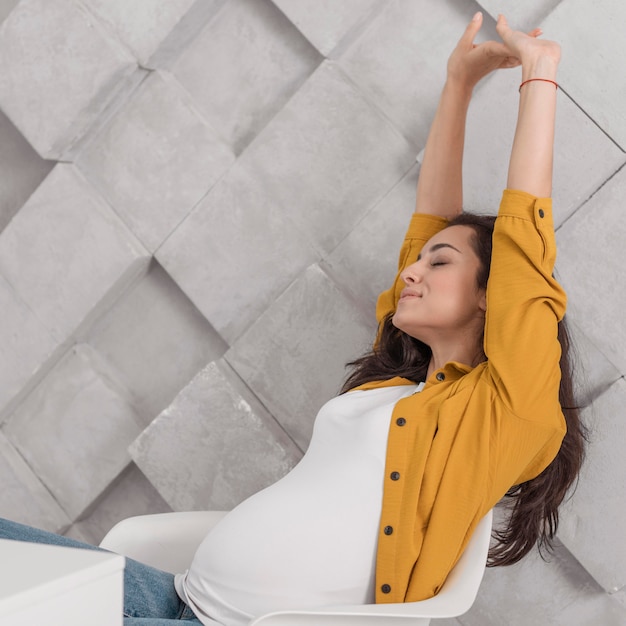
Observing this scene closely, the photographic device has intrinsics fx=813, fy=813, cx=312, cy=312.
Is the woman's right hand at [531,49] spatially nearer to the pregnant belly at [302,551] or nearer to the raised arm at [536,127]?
the raised arm at [536,127]

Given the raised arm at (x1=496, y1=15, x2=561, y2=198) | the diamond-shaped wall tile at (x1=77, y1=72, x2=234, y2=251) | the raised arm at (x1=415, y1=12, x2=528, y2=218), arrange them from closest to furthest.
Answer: the raised arm at (x1=496, y1=15, x2=561, y2=198) → the raised arm at (x1=415, y1=12, x2=528, y2=218) → the diamond-shaped wall tile at (x1=77, y1=72, x2=234, y2=251)

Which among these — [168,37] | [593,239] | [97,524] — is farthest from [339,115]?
[97,524]

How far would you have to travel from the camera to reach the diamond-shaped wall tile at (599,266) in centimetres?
224

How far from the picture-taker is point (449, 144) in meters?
2.21

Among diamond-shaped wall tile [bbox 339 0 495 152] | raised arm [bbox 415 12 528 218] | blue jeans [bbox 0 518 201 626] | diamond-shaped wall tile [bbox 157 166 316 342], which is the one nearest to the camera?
blue jeans [bbox 0 518 201 626]

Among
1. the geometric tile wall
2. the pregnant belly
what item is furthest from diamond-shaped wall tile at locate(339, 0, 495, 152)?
the pregnant belly

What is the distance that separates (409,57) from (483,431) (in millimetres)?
1350

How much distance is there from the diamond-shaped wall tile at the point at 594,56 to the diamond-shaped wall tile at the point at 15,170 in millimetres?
1836

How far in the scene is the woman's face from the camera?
6.21 ft

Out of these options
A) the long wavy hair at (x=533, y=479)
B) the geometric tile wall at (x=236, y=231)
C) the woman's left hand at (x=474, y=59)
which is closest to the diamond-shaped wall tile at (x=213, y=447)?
the geometric tile wall at (x=236, y=231)

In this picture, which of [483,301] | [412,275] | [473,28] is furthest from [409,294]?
[473,28]

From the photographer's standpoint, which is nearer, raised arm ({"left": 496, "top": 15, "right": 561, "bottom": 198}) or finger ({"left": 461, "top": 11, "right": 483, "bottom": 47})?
raised arm ({"left": 496, "top": 15, "right": 561, "bottom": 198})

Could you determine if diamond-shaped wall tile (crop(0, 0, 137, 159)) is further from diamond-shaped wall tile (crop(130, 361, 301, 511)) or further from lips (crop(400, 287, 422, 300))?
lips (crop(400, 287, 422, 300))

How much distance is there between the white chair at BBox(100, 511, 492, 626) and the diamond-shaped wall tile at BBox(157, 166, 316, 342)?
0.87m
